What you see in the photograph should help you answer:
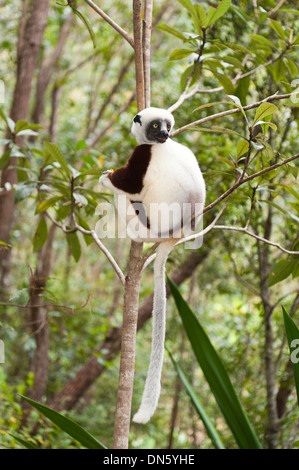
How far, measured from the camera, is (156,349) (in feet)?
5.08

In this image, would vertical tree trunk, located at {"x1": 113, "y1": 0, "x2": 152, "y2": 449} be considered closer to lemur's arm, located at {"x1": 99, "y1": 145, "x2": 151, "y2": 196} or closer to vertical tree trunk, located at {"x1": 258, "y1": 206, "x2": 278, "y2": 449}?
lemur's arm, located at {"x1": 99, "y1": 145, "x2": 151, "y2": 196}

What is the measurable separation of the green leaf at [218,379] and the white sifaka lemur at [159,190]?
0.34 m

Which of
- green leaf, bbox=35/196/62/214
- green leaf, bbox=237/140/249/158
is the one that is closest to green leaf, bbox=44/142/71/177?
Result: green leaf, bbox=35/196/62/214

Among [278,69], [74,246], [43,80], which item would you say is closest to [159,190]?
→ [74,246]

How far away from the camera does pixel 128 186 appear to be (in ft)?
5.36

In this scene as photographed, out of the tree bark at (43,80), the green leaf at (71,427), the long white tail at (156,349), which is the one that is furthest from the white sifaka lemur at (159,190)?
the tree bark at (43,80)

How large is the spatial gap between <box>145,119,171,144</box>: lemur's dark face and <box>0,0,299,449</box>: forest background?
0.06 m

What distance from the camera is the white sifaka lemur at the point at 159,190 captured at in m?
1.61

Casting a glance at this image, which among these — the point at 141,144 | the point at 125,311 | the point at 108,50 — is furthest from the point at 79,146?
the point at 108,50

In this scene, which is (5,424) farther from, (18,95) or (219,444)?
Result: (18,95)

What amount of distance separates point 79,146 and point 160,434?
11.9 ft

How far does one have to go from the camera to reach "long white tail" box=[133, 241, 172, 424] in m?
1.42

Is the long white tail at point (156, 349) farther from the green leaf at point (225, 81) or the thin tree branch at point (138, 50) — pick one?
the green leaf at point (225, 81)

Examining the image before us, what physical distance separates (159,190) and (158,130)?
0.20 m
